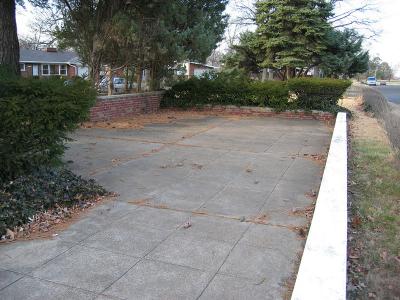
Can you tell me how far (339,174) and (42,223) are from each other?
143 inches

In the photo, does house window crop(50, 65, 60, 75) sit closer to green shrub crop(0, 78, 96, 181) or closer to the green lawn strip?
the green lawn strip

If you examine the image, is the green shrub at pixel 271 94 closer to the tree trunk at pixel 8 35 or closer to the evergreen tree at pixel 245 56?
the evergreen tree at pixel 245 56

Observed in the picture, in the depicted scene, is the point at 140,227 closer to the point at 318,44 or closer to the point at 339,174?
the point at 339,174

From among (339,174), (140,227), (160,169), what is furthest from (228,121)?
(140,227)

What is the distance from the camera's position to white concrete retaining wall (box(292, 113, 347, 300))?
2646mm

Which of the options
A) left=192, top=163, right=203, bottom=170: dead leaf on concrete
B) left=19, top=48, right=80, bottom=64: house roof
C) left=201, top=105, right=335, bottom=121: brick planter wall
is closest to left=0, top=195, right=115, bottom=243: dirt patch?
left=192, top=163, right=203, bottom=170: dead leaf on concrete

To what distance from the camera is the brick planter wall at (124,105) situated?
42.8 feet

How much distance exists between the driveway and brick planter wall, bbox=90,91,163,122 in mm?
4706

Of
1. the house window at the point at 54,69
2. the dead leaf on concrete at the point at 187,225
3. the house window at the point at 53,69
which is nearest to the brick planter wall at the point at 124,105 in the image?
the dead leaf on concrete at the point at 187,225

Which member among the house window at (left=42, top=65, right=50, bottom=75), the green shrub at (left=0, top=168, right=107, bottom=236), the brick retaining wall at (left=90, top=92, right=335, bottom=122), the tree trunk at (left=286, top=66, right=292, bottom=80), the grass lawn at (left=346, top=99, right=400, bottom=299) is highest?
the house window at (left=42, top=65, right=50, bottom=75)

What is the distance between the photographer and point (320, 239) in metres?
3.42

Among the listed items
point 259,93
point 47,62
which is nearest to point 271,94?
point 259,93

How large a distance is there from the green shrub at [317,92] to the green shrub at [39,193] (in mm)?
11922

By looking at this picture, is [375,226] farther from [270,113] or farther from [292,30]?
[292,30]
